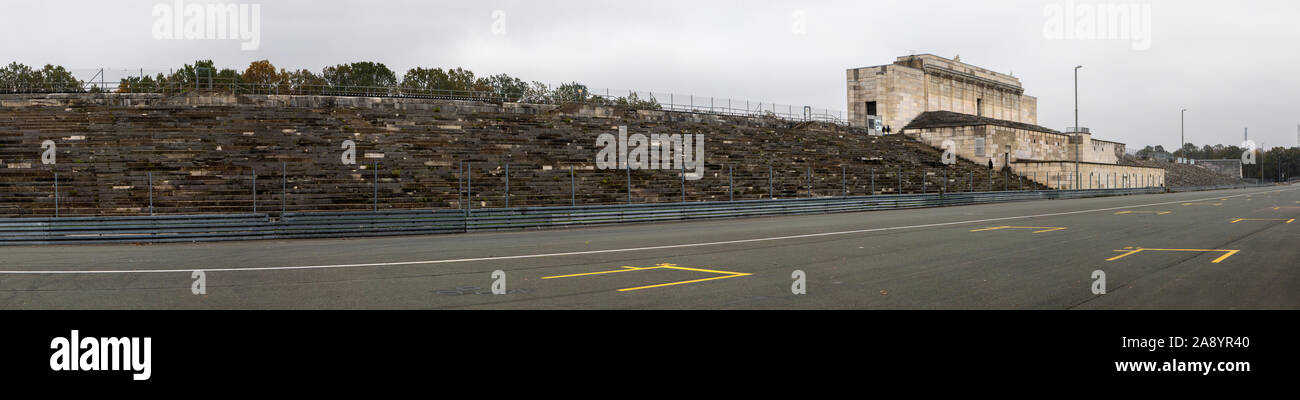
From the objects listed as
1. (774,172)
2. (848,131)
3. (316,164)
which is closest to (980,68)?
(848,131)

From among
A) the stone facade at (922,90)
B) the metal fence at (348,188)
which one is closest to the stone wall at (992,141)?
the stone facade at (922,90)

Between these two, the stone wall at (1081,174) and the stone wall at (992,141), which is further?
the stone wall at (992,141)

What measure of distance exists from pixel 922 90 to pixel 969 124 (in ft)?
29.0

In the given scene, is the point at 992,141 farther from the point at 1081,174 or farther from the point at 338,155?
the point at 338,155

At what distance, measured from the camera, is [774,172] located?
4094 cm

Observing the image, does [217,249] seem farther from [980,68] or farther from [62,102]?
[980,68]

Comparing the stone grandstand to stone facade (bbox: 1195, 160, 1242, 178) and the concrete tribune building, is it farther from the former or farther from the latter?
stone facade (bbox: 1195, 160, 1242, 178)

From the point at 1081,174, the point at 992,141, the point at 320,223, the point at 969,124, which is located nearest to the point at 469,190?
the point at 320,223

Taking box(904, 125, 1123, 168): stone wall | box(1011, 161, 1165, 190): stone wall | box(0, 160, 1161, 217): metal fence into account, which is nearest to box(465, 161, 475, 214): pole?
box(0, 160, 1161, 217): metal fence

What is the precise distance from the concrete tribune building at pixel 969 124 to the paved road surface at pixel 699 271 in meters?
42.6

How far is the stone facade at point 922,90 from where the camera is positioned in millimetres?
66375

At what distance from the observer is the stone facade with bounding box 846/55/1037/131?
218 feet

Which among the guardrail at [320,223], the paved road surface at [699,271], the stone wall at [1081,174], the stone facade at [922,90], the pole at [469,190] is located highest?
the stone facade at [922,90]

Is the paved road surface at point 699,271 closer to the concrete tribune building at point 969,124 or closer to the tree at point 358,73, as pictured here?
the concrete tribune building at point 969,124
